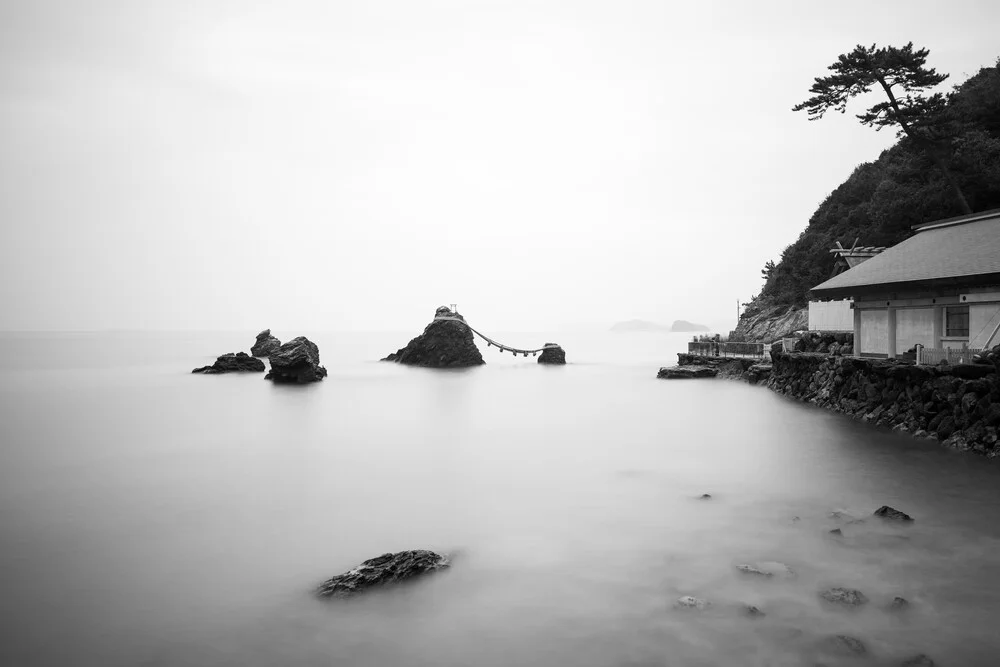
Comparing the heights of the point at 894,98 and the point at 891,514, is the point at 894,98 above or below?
above

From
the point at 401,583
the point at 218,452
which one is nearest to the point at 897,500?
the point at 401,583

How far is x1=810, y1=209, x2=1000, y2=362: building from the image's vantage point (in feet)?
58.7

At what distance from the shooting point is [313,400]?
34594 millimetres

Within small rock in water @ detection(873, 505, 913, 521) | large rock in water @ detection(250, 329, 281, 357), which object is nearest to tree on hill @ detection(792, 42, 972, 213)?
small rock in water @ detection(873, 505, 913, 521)

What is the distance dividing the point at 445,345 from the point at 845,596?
162 feet

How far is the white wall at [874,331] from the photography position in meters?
22.8

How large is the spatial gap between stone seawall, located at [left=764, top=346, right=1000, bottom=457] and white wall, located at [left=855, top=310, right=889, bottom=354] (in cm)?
109

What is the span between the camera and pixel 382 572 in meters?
9.30

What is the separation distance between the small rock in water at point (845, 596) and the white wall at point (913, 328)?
1591 cm

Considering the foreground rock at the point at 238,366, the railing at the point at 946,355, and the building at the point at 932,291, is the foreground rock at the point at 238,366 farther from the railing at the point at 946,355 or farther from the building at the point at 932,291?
the railing at the point at 946,355

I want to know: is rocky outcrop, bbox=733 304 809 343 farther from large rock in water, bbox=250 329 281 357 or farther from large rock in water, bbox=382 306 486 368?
large rock in water, bbox=250 329 281 357

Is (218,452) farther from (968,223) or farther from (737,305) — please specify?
(737,305)

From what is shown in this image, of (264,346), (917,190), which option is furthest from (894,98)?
(264,346)

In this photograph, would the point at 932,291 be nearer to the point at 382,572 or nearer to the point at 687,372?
the point at 382,572
